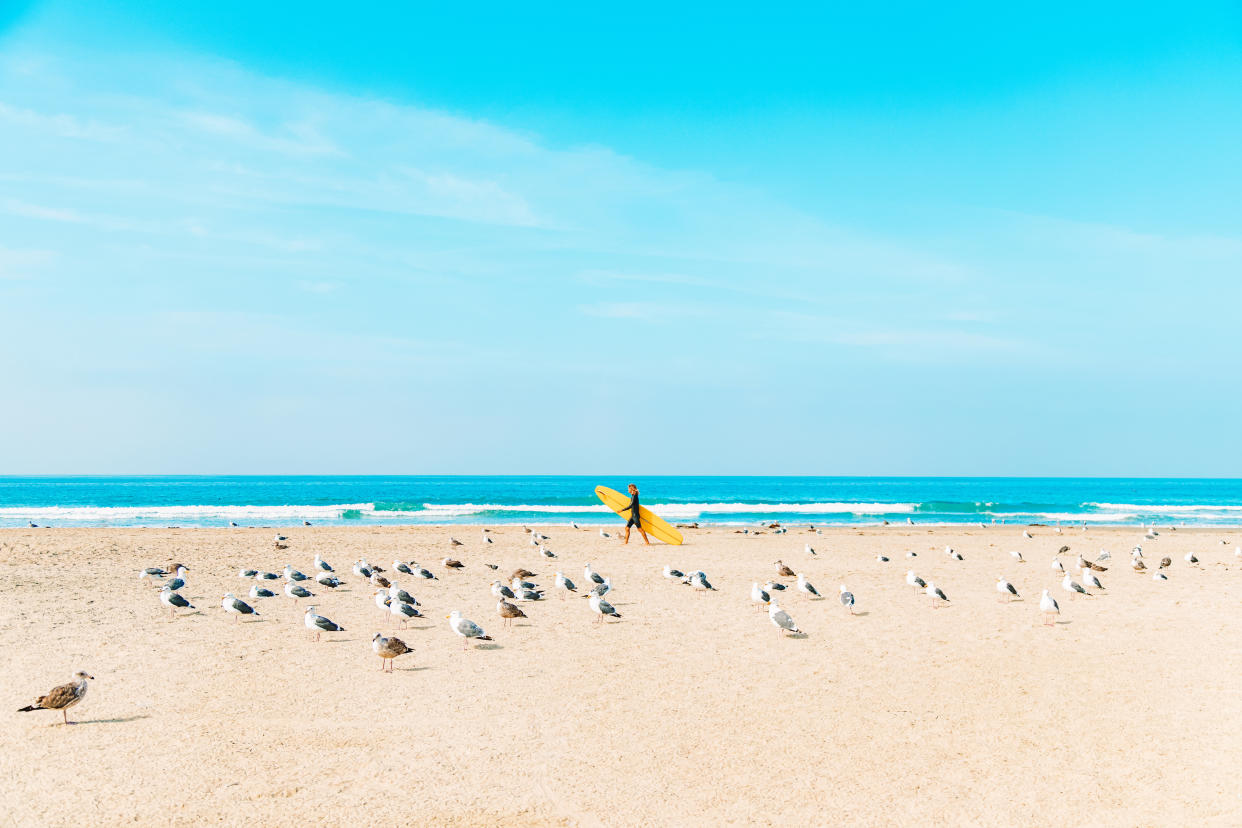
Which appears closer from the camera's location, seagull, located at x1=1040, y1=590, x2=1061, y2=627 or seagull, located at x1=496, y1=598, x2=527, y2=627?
seagull, located at x1=496, y1=598, x2=527, y2=627

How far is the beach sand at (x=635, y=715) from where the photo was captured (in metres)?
7.03

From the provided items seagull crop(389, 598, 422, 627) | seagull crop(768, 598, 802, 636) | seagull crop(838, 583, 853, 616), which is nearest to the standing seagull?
seagull crop(838, 583, 853, 616)

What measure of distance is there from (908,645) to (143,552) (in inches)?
872

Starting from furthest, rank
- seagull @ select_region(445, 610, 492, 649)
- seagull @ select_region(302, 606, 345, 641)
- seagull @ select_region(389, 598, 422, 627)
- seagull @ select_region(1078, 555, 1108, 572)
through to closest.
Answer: seagull @ select_region(1078, 555, 1108, 572) < seagull @ select_region(389, 598, 422, 627) < seagull @ select_region(302, 606, 345, 641) < seagull @ select_region(445, 610, 492, 649)

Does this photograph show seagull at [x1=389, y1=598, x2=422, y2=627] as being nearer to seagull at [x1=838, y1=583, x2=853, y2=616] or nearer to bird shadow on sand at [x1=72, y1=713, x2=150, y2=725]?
bird shadow on sand at [x1=72, y1=713, x2=150, y2=725]

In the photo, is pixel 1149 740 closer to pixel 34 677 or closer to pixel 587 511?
pixel 34 677

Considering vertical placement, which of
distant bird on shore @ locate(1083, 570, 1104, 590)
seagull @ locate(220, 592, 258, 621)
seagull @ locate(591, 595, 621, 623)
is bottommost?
seagull @ locate(220, 592, 258, 621)

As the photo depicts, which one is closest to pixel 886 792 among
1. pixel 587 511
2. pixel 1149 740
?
pixel 1149 740

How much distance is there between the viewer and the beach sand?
277 inches

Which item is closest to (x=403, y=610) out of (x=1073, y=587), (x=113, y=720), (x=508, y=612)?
(x=508, y=612)

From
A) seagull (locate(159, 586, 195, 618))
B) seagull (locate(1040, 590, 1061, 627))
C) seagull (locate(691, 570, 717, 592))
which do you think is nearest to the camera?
seagull (locate(159, 586, 195, 618))

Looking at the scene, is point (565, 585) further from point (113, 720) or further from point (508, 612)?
point (113, 720)

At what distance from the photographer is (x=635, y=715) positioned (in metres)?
9.27

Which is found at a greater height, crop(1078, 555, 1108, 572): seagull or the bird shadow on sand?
crop(1078, 555, 1108, 572): seagull
